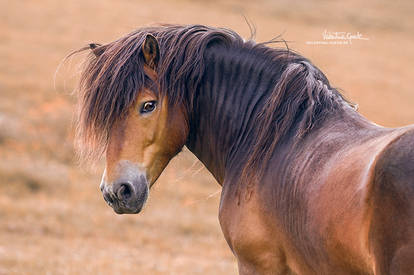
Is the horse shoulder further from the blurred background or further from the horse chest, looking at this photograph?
the blurred background

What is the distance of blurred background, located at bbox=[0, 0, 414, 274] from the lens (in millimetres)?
10656

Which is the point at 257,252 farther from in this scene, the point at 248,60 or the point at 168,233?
the point at 168,233

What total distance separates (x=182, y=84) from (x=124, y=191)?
81 cm

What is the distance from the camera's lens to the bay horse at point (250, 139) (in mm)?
3072

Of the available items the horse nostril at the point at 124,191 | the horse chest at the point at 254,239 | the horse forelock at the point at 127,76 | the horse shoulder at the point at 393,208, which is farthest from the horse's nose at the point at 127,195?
the horse shoulder at the point at 393,208

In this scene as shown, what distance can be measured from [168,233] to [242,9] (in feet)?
92.2

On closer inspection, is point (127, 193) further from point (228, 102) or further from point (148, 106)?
point (228, 102)

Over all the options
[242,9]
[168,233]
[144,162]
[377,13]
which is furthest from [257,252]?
[377,13]

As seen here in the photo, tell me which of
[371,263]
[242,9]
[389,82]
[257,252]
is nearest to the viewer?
[371,263]

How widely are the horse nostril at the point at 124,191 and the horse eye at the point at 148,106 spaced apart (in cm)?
48

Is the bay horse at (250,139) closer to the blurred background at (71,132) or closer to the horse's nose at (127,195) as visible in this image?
the horse's nose at (127,195)

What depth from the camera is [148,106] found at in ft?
13.0

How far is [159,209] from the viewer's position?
14953 mm

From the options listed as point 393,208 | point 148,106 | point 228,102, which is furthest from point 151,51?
point 393,208
